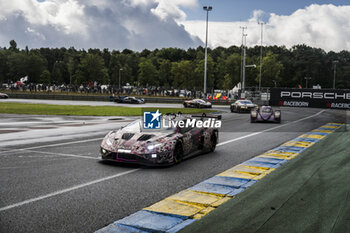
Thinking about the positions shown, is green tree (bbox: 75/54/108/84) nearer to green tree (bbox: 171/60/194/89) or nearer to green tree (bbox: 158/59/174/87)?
green tree (bbox: 171/60/194/89)

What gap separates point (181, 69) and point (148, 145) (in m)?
83.8

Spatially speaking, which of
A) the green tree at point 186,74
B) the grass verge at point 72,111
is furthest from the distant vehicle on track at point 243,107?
the green tree at point 186,74

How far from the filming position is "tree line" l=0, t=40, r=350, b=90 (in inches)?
3588

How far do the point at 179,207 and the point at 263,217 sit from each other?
1.43m

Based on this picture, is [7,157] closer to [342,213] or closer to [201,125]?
[201,125]

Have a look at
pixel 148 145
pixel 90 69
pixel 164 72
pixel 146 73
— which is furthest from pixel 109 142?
pixel 164 72

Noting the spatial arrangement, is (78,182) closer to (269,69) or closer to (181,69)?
(181,69)

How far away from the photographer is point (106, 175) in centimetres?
847

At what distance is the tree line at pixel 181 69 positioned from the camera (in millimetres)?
91125

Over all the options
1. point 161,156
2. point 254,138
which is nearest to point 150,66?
point 254,138

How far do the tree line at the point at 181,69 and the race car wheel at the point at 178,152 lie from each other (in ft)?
189

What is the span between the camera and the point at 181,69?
9181cm

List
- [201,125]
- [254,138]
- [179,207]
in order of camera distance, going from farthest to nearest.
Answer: [254,138], [201,125], [179,207]

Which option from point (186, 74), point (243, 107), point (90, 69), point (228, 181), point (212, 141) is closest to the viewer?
point (228, 181)
